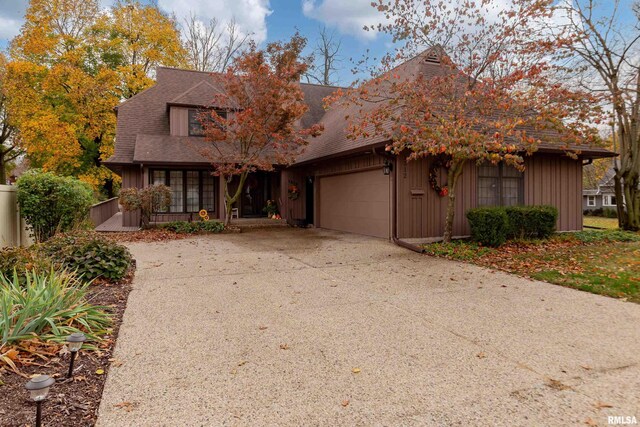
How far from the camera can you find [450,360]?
336 cm

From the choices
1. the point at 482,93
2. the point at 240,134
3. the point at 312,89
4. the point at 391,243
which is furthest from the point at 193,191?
the point at 482,93

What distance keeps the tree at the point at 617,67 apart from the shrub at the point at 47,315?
13434 mm

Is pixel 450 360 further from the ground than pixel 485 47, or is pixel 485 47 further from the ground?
pixel 485 47

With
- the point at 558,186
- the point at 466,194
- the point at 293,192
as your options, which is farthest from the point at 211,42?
the point at 558,186

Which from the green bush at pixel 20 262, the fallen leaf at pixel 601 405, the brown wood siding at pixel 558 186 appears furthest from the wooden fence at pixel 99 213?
the fallen leaf at pixel 601 405

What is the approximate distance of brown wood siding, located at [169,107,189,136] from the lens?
51.6ft

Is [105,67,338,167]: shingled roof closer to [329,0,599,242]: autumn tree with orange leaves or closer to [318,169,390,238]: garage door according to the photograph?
[318,169,390,238]: garage door

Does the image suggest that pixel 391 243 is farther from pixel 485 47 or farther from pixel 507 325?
pixel 507 325

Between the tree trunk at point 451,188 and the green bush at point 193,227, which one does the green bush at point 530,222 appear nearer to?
the tree trunk at point 451,188

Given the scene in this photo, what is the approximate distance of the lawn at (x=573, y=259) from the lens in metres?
6.04

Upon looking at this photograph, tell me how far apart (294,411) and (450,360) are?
→ 60.3 inches

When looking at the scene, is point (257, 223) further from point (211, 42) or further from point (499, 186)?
point (211, 42)

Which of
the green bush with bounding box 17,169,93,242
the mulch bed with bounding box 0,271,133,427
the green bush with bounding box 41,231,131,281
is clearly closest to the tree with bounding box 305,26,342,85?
the green bush with bounding box 17,169,93,242

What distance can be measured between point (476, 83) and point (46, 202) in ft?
33.5
